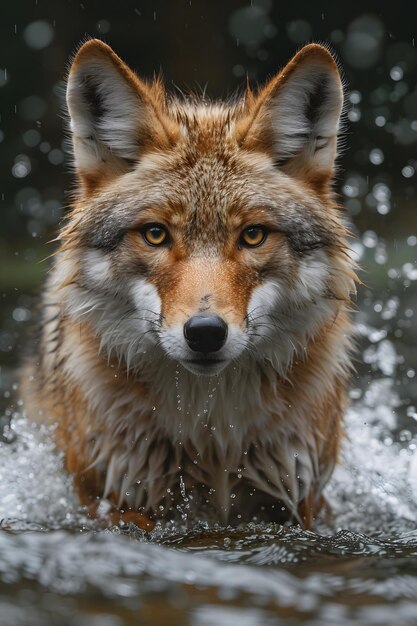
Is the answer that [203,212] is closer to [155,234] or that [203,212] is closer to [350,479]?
[155,234]

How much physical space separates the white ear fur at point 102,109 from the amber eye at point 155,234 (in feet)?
1.85

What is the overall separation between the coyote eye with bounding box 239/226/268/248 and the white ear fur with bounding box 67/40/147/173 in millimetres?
845

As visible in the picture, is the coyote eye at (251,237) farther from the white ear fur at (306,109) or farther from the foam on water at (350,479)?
the foam on water at (350,479)

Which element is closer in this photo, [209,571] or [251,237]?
[209,571]

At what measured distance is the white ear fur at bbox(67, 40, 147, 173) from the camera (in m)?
4.61

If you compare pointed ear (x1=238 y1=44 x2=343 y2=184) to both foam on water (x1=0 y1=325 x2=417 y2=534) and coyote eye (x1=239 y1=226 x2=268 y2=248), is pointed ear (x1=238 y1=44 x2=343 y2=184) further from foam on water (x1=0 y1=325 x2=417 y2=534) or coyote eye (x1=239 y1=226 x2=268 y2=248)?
foam on water (x1=0 y1=325 x2=417 y2=534)

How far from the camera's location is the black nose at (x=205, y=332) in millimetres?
3904

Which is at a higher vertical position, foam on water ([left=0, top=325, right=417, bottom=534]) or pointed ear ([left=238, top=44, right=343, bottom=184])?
pointed ear ([left=238, top=44, right=343, bottom=184])

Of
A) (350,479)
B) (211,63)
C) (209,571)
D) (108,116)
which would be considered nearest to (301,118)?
(108,116)

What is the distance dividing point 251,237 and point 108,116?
109 centimetres

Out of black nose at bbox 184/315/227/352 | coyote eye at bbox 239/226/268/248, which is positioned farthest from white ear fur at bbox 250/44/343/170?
black nose at bbox 184/315/227/352

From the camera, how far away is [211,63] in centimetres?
1305

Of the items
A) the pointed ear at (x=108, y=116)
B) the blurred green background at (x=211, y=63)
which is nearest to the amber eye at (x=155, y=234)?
the pointed ear at (x=108, y=116)

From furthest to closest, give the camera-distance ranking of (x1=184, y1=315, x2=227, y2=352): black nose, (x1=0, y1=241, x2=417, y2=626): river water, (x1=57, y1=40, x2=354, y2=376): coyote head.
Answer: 1. (x1=57, y1=40, x2=354, y2=376): coyote head
2. (x1=184, y1=315, x2=227, y2=352): black nose
3. (x1=0, y1=241, x2=417, y2=626): river water
